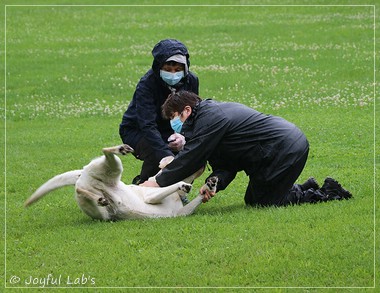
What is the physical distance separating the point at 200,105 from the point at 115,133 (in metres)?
7.81

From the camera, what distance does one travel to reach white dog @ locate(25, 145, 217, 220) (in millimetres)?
9383

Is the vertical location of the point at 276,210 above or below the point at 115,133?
above

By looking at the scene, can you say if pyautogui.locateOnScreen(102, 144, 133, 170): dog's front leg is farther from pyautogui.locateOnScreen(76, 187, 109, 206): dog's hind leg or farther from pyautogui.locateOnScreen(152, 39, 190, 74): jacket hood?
pyautogui.locateOnScreen(152, 39, 190, 74): jacket hood

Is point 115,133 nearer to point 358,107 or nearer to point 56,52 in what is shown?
point 358,107

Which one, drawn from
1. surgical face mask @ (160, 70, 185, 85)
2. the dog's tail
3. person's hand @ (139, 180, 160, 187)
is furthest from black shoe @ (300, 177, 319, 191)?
the dog's tail

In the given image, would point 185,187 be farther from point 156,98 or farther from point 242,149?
point 156,98

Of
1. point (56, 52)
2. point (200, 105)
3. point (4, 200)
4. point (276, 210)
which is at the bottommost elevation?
point (56, 52)

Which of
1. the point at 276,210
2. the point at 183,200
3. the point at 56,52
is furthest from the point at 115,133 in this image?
the point at 56,52

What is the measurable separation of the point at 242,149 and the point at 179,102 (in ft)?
2.88

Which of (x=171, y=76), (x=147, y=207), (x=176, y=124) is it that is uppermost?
(x=171, y=76)

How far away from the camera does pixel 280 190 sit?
9.89 metres

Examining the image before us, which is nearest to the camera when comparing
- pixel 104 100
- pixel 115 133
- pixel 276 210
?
pixel 276 210

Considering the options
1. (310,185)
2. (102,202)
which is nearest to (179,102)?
(102,202)

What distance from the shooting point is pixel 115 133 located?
1728 cm
